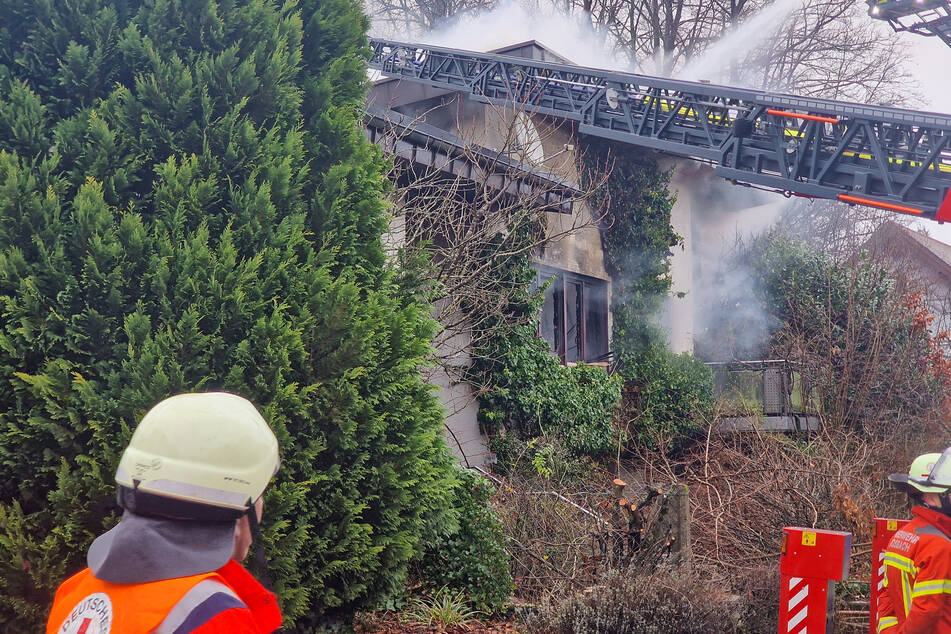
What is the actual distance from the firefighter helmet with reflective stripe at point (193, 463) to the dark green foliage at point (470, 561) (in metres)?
4.30

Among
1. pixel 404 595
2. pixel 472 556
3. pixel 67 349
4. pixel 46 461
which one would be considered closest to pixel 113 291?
pixel 67 349

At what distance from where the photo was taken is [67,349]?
356cm

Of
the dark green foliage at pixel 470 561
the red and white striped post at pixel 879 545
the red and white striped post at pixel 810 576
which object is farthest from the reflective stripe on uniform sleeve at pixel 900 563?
the dark green foliage at pixel 470 561

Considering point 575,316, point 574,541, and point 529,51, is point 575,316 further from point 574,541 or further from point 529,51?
point 574,541

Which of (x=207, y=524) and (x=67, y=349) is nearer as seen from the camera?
(x=207, y=524)

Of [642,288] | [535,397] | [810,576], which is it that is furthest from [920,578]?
[642,288]

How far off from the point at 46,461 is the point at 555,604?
11.9 feet

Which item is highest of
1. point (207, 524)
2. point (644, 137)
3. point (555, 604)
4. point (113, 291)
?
point (207, 524)

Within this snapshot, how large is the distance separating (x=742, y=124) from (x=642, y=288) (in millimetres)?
4519

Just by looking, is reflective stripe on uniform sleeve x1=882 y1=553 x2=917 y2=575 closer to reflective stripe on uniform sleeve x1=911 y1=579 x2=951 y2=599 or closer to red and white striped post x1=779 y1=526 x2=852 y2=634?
reflective stripe on uniform sleeve x1=911 y1=579 x2=951 y2=599

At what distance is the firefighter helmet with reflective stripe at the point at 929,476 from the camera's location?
3964 millimetres

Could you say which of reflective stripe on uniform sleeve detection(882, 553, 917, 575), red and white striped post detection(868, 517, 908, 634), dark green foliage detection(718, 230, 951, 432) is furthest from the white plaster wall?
reflective stripe on uniform sleeve detection(882, 553, 917, 575)

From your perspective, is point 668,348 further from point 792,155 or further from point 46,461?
point 46,461

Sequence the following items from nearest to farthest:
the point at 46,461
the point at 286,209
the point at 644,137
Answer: the point at 46,461
the point at 286,209
the point at 644,137
